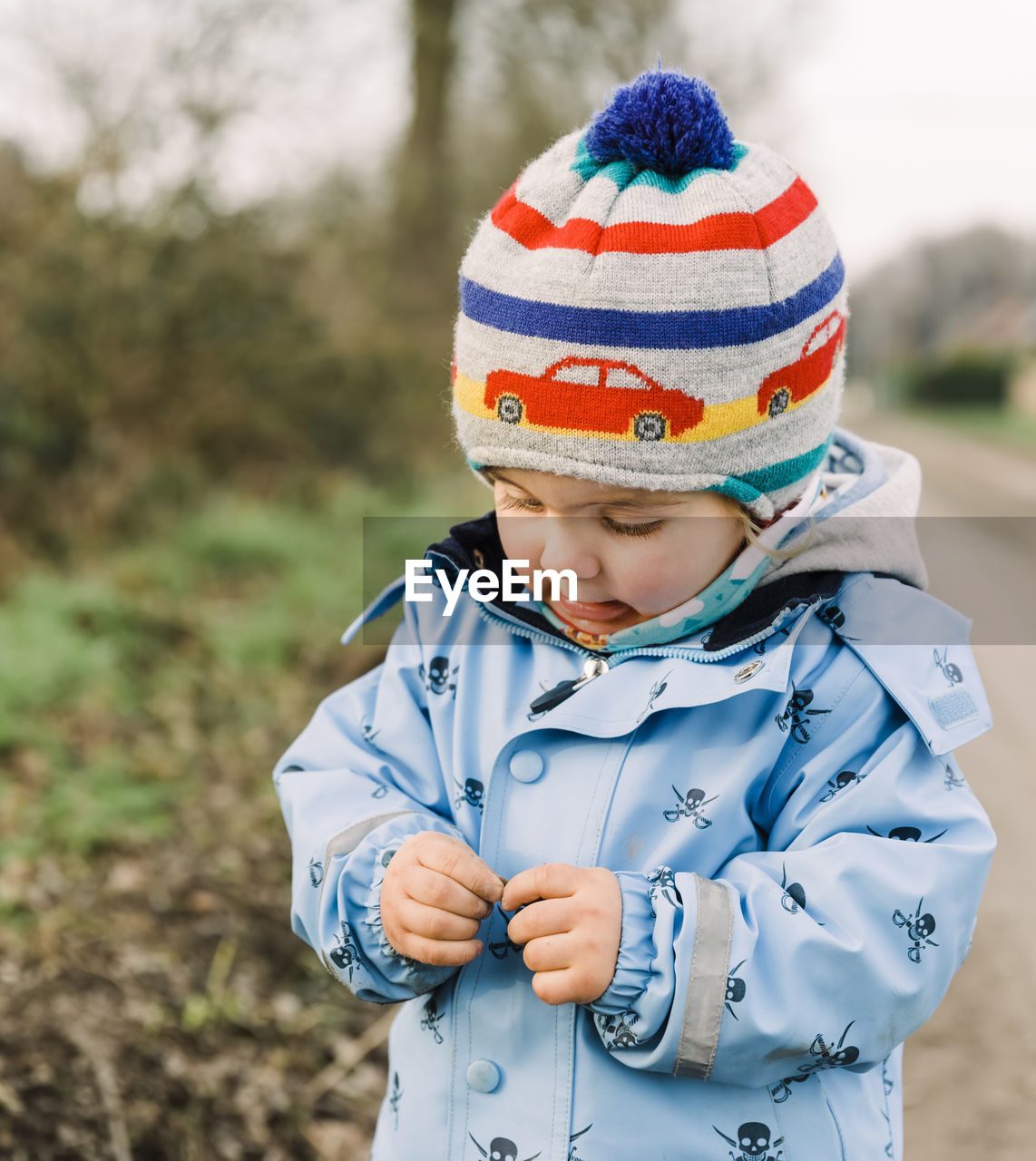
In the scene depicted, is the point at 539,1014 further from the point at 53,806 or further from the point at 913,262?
the point at 913,262

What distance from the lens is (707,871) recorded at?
132 cm

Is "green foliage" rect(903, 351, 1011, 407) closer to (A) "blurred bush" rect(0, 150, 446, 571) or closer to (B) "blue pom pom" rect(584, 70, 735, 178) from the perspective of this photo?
(A) "blurred bush" rect(0, 150, 446, 571)

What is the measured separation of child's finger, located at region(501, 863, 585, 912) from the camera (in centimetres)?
121

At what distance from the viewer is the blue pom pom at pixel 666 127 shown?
129 centimetres

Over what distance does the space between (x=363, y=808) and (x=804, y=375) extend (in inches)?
32.5

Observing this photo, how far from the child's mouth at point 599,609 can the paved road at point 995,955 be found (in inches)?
61.2

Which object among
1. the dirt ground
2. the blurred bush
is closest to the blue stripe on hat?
the dirt ground

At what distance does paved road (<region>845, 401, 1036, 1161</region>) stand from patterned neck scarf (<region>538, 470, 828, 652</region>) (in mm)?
1517

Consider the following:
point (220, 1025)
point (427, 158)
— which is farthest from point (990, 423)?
point (220, 1025)

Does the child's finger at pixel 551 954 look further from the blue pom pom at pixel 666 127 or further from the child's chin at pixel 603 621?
the blue pom pom at pixel 666 127

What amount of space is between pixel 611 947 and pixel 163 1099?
151cm

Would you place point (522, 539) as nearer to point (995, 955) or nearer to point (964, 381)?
point (995, 955)

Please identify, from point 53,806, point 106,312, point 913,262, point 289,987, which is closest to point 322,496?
point 106,312

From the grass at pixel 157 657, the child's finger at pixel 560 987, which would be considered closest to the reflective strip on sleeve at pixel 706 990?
the child's finger at pixel 560 987
